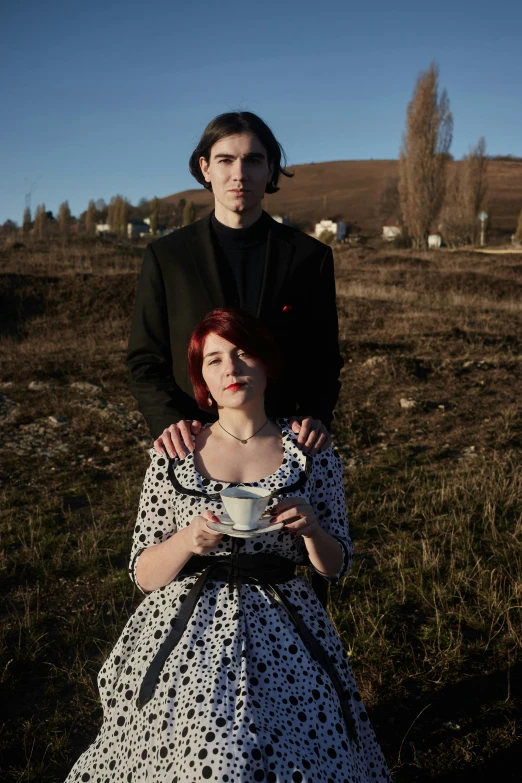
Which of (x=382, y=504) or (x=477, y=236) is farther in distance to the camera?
(x=477, y=236)

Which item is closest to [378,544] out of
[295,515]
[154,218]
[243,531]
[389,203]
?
[295,515]

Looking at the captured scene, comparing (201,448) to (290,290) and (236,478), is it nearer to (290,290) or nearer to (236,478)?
(236,478)

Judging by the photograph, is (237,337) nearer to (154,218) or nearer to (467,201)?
(467,201)

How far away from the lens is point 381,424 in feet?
22.2

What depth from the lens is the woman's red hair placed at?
82.4 inches

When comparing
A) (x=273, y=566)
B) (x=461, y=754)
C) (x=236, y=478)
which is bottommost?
(x=461, y=754)

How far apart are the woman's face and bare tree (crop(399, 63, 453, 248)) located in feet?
141

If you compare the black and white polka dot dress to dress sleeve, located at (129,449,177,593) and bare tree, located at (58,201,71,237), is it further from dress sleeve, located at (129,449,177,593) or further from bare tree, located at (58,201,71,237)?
bare tree, located at (58,201,71,237)

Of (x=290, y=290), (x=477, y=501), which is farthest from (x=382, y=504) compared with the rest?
(x=290, y=290)

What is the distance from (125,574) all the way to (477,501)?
→ 94.8 inches

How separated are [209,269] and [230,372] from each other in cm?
54

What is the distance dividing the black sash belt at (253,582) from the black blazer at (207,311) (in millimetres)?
597

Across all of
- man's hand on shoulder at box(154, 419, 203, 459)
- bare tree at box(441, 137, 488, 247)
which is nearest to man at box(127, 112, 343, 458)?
man's hand on shoulder at box(154, 419, 203, 459)

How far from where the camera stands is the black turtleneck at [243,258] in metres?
2.52
